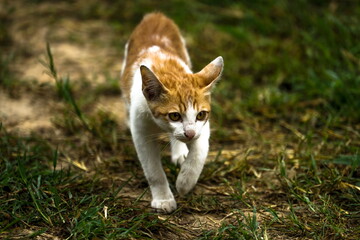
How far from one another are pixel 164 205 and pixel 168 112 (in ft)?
2.34

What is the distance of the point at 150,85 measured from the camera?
3379 mm

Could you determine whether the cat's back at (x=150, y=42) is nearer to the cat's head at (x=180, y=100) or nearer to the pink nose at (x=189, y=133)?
the cat's head at (x=180, y=100)

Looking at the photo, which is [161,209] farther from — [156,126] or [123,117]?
[123,117]

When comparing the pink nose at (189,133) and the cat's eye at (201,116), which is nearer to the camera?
the pink nose at (189,133)

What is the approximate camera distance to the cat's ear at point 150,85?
3.31m

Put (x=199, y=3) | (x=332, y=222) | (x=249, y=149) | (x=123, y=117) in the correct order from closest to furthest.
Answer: (x=332, y=222) → (x=249, y=149) → (x=123, y=117) → (x=199, y=3)

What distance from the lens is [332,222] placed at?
11.2ft

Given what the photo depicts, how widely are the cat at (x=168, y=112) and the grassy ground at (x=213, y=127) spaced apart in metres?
0.20

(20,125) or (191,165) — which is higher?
(191,165)

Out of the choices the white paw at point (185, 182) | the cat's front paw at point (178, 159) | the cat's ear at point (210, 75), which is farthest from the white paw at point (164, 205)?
the cat's ear at point (210, 75)

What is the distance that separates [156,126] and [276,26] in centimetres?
358

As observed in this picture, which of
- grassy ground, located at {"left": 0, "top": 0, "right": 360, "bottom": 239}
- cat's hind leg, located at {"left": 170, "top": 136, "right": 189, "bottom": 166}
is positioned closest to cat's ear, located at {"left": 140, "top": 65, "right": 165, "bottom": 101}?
grassy ground, located at {"left": 0, "top": 0, "right": 360, "bottom": 239}

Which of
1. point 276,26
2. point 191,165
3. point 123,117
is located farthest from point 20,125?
point 276,26

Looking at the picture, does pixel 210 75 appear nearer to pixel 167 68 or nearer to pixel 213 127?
pixel 167 68
